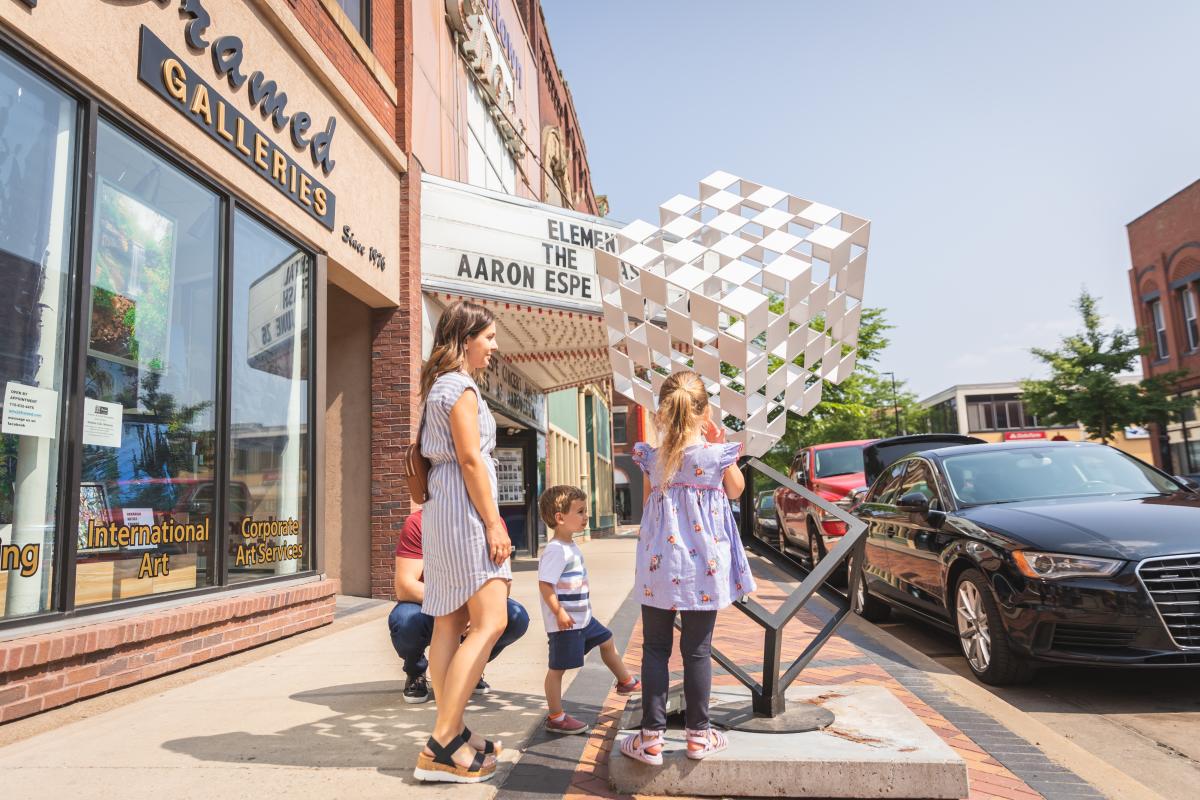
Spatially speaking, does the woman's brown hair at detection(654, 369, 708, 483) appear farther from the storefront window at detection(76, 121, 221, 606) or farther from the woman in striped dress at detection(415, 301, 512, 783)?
the storefront window at detection(76, 121, 221, 606)

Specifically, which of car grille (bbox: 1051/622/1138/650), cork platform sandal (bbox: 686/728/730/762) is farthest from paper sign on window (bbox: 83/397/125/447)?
car grille (bbox: 1051/622/1138/650)

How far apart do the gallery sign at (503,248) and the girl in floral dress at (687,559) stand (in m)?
7.72

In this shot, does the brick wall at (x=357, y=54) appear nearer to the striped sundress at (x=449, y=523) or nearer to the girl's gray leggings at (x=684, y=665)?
the striped sundress at (x=449, y=523)

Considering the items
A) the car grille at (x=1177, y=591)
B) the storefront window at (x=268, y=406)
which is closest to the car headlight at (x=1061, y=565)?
the car grille at (x=1177, y=591)

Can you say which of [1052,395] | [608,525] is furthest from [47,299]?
[1052,395]

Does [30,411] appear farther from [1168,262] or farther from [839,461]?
[1168,262]

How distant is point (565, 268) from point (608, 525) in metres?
21.3

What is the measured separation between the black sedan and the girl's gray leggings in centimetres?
93

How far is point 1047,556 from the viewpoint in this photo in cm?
464

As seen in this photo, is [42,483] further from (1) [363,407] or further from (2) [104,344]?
(1) [363,407]

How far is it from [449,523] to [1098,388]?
3140cm

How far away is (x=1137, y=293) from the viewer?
33.9 m

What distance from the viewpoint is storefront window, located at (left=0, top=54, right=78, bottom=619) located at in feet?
14.5

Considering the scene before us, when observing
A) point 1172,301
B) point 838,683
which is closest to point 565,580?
point 838,683
